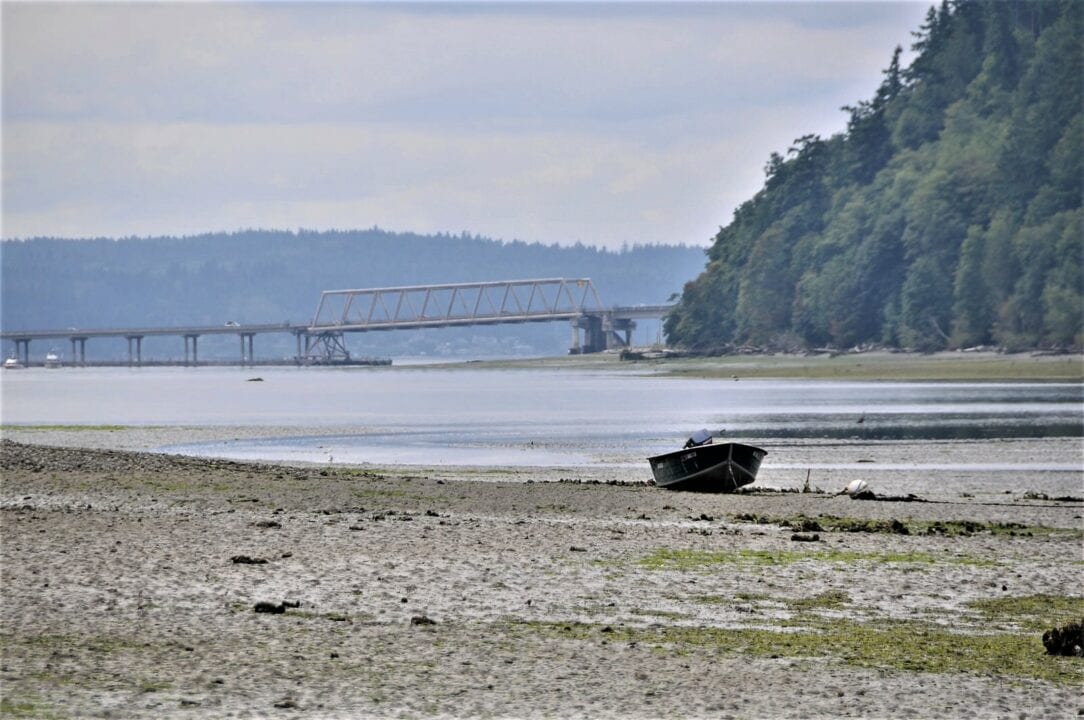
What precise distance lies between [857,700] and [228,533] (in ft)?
35.5

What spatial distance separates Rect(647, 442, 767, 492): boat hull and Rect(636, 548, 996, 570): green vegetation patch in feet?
35.5

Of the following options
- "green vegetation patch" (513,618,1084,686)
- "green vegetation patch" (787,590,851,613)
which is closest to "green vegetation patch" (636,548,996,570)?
"green vegetation patch" (787,590,851,613)

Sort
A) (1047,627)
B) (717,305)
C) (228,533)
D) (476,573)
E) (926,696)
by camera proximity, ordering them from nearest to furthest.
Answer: (926,696), (1047,627), (476,573), (228,533), (717,305)

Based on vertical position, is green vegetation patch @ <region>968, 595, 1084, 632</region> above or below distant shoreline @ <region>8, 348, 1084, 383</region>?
below

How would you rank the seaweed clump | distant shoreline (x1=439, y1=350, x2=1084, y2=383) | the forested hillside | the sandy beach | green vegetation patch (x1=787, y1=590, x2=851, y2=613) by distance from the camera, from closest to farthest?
the sandy beach → the seaweed clump → green vegetation patch (x1=787, y1=590, x2=851, y2=613) → distant shoreline (x1=439, y1=350, x2=1084, y2=383) → the forested hillside

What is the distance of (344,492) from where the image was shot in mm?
29969

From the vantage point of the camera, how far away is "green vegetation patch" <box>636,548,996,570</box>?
20.0m

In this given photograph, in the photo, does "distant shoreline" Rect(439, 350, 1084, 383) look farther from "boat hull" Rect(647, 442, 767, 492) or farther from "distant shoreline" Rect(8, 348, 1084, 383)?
"boat hull" Rect(647, 442, 767, 492)

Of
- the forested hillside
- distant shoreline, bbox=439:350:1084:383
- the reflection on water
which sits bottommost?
the reflection on water

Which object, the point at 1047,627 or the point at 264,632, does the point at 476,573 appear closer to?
the point at 264,632

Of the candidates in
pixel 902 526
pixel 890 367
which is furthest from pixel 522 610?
pixel 890 367

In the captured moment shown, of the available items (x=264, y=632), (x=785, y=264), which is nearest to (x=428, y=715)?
(x=264, y=632)

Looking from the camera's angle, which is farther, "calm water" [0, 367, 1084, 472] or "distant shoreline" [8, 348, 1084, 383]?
"distant shoreline" [8, 348, 1084, 383]

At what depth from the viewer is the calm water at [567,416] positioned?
49312mm
